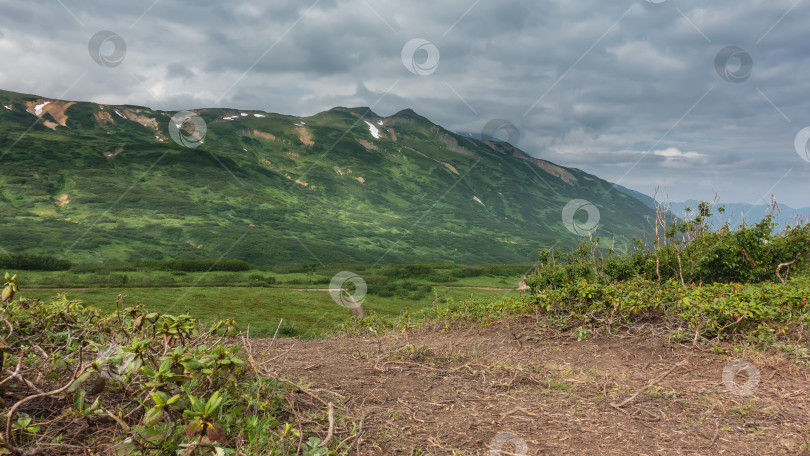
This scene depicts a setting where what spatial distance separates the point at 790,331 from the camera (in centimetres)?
770

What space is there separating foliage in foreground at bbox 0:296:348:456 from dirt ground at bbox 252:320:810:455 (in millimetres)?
737

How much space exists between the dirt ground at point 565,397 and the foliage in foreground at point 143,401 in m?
0.74

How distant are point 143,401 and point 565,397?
457cm

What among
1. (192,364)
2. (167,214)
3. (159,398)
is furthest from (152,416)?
(167,214)

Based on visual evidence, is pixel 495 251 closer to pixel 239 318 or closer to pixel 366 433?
pixel 239 318

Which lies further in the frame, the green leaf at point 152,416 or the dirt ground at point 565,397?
the dirt ground at point 565,397

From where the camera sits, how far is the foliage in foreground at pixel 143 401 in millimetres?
3395

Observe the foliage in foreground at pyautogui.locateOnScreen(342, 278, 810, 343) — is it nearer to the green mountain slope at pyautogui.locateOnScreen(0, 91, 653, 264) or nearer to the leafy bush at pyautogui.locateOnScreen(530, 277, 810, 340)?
the leafy bush at pyautogui.locateOnScreen(530, 277, 810, 340)

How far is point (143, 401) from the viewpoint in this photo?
3.68 metres

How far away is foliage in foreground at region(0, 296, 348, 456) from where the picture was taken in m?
3.39

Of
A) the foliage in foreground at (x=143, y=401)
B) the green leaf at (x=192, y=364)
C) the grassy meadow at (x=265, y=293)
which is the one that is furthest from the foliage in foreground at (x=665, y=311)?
the green leaf at (x=192, y=364)

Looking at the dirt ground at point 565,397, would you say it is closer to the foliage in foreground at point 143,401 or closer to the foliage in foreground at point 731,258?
the foliage in foreground at point 143,401

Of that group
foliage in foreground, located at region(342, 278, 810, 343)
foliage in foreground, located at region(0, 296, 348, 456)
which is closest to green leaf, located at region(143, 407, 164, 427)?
foliage in foreground, located at region(0, 296, 348, 456)

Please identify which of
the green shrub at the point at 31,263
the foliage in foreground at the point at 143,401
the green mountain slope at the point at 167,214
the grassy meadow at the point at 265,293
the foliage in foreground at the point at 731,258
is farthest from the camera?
the green mountain slope at the point at 167,214
